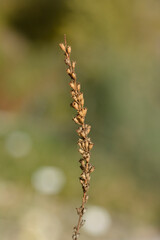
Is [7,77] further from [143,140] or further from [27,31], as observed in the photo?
[143,140]

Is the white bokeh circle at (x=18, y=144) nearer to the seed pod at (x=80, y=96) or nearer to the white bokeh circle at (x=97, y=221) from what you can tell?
the white bokeh circle at (x=97, y=221)

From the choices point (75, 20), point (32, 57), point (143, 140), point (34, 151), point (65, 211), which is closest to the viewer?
point (65, 211)

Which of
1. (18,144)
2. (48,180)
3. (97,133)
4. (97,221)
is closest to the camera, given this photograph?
(97,221)

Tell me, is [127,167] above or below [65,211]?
above

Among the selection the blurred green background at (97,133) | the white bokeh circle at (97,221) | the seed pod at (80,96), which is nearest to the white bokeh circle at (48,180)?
the blurred green background at (97,133)

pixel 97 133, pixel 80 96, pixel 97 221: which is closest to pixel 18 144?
pixel 97 133

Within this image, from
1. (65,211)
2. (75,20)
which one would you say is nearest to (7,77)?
(75,20)

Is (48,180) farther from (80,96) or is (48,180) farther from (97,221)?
(80,96)

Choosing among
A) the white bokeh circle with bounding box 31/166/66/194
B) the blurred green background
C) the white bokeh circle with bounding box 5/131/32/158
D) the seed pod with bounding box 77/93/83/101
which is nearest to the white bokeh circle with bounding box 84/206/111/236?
the blurred green background
